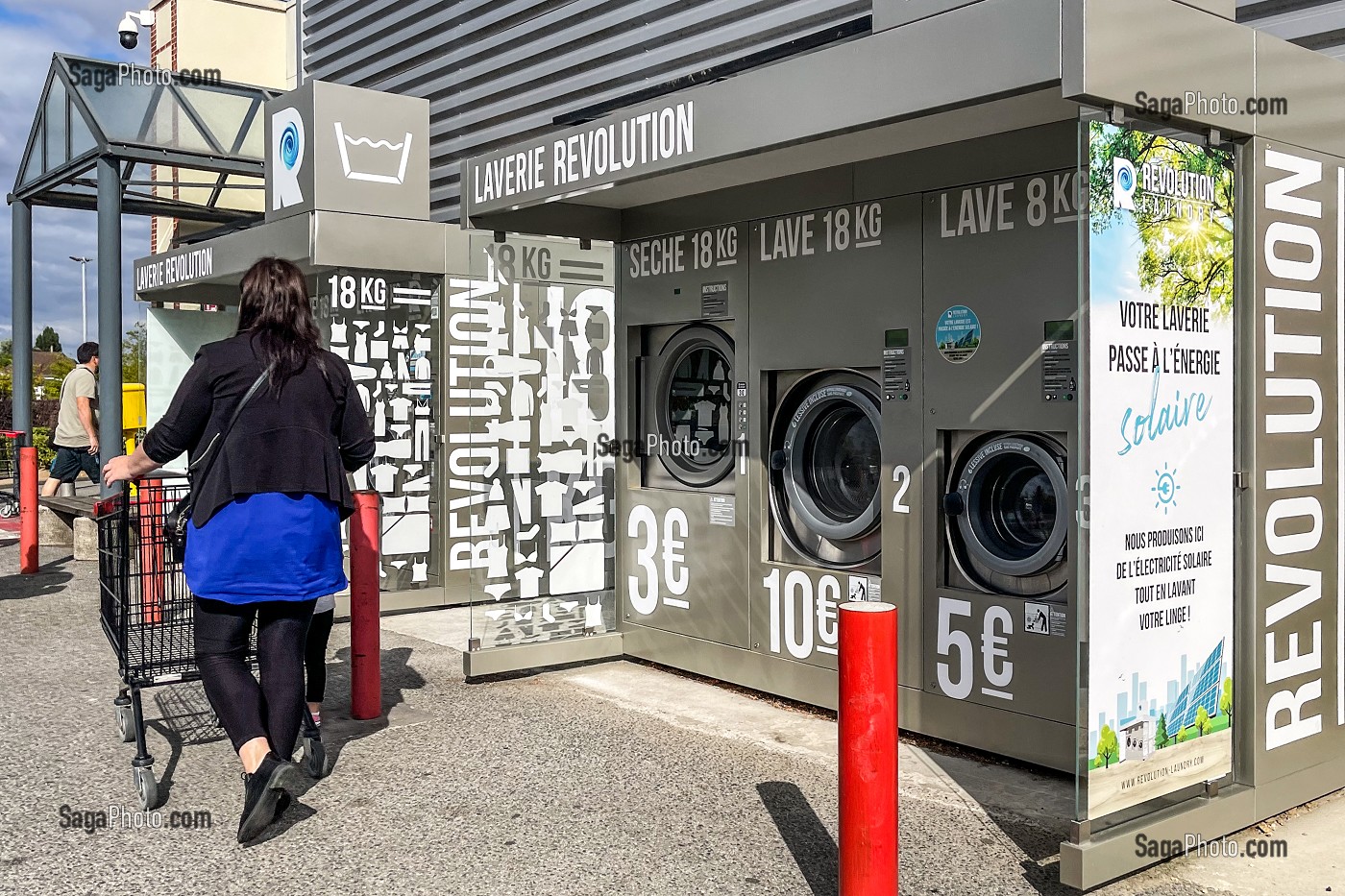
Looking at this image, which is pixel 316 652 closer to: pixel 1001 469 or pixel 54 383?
pixel 1001 469

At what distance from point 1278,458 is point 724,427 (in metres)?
2.86

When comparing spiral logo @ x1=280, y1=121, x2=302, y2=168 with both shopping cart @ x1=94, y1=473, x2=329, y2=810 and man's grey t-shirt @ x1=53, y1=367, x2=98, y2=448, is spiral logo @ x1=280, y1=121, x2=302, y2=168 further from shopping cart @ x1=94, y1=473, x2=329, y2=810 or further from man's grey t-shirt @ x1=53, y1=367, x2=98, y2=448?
man's grey t-shirt @ x1=53, y1=367, x2=98, y2=448

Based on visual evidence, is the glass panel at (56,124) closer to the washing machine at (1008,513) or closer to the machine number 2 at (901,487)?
the machine number 2 at (901,487)

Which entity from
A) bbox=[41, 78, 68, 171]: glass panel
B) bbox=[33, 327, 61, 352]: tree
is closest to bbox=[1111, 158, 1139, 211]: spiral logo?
bbox=[41, 78, 68, 171]: glass panel

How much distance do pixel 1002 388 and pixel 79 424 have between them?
10.3 m

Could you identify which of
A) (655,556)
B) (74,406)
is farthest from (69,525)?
(655,556)

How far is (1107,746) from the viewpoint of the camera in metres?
3.55

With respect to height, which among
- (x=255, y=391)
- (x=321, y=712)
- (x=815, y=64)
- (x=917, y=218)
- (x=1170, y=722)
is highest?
(x=815, y=64)

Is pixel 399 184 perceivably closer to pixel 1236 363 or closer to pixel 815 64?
pixel 815 64

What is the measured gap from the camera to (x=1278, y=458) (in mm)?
4070

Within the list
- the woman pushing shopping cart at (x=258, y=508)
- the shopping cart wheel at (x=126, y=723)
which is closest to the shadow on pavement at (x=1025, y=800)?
the woman pushing shopping cart at (x=258, y=508)

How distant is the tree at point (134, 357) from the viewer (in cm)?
1317

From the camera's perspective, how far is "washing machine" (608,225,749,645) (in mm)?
6152

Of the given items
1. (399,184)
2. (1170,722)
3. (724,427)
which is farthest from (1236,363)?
(399,184)
